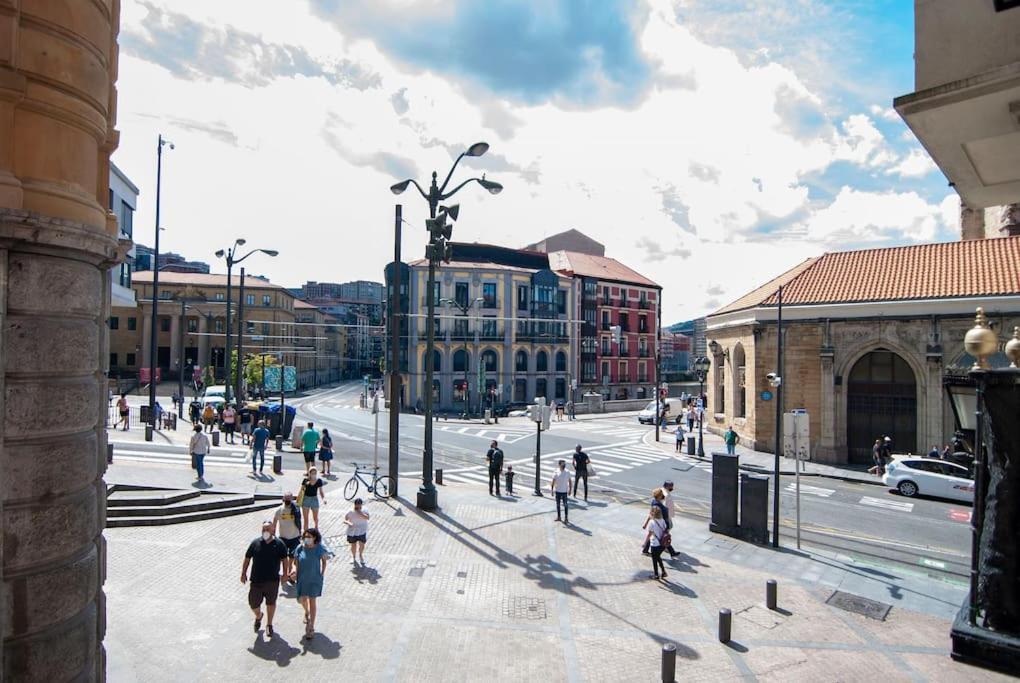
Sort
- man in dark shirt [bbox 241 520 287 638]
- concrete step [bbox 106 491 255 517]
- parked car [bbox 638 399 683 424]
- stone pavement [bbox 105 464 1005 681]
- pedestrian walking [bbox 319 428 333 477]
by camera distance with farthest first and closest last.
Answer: parked car [bbox 638 399 683 424] → pedestrian walking [bbox 319 428 333 477] → concrete step [bbox 106 491 255 517] → man in dark shirt [bbox 241 520 287 638] → stone pavement [bbox 105 464 1005 681]

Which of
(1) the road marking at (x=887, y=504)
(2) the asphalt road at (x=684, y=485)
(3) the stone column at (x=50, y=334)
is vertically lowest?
(1) the road marking at (x=887, y=504)

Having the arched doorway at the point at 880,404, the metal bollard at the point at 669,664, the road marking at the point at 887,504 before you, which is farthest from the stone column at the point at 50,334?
the arched doorway at the point at 880,404

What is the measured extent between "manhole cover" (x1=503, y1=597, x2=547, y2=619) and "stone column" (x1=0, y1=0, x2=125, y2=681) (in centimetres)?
586

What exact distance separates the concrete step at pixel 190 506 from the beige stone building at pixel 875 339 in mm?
24881

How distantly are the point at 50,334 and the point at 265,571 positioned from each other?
15.3 feet

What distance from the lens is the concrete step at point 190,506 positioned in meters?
13.8

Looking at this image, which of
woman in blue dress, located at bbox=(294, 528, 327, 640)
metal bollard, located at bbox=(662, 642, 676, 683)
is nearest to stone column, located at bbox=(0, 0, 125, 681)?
woman in blue dress, located at bbox=(294, 528, 327, 640)

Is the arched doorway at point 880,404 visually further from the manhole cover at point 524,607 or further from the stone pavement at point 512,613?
the manhole cover at point 524,607

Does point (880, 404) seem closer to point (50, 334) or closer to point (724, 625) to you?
point (724, 625)

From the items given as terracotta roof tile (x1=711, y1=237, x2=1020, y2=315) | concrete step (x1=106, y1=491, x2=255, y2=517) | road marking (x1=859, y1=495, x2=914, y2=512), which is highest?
terracotta roof tile (x1=711, y1=237, x2=1020, y2=315)

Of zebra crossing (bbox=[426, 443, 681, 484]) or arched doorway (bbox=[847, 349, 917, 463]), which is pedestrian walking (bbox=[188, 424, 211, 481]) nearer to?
zebra crossing (bbox=[426, 443, 681, 484])

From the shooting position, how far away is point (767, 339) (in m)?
30.6

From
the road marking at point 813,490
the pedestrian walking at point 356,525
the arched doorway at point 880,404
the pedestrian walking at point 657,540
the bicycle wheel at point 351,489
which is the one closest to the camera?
the pedestrian walking at point 356,525

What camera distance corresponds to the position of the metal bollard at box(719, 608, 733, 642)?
356 inches
